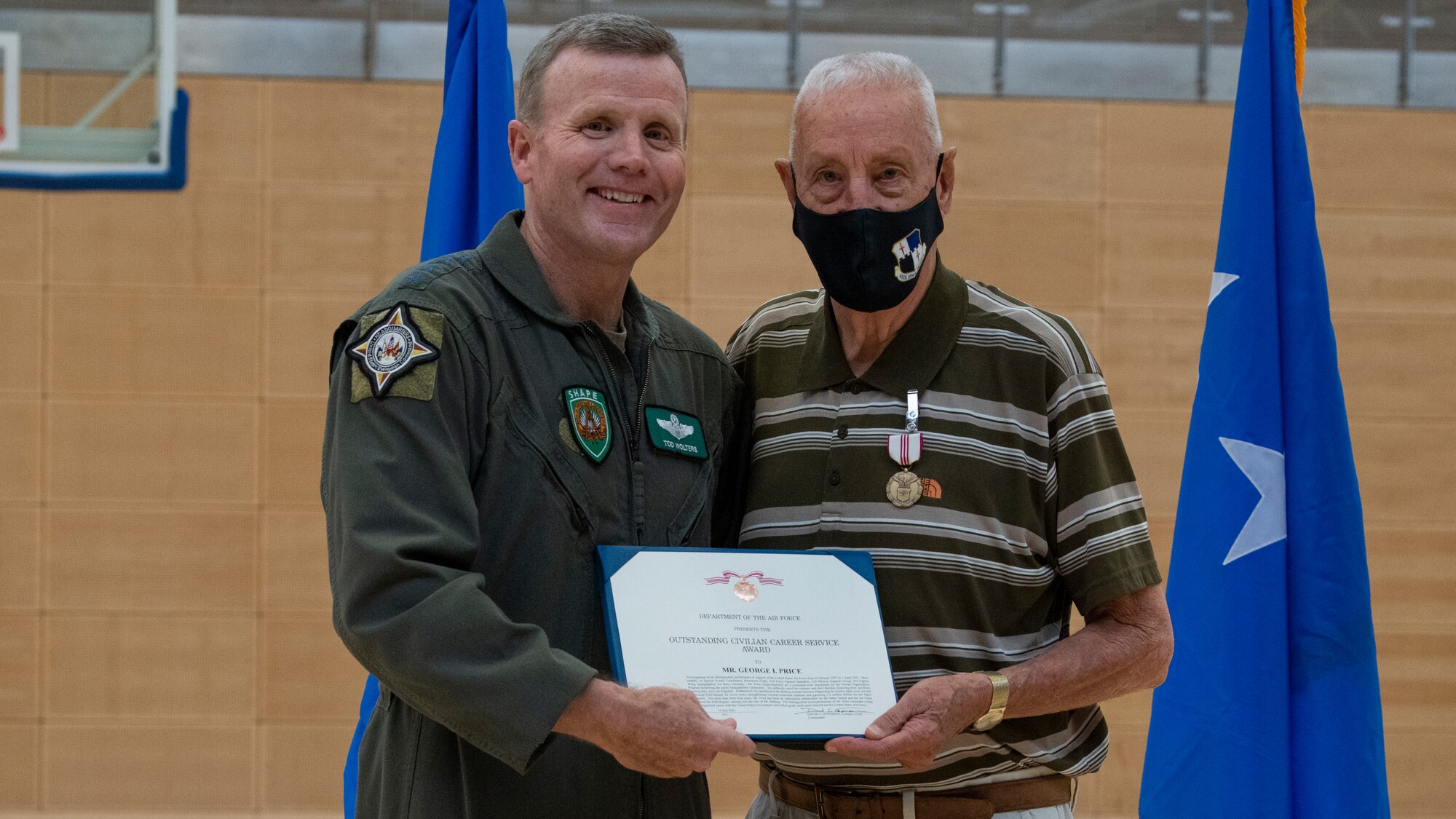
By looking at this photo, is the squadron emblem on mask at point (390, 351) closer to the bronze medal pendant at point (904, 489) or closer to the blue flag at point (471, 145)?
the bronze medal pendant at point (904, 489)

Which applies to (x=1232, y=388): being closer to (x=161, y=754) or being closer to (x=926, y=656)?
(x=926, y=656)

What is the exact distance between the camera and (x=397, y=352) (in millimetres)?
1887

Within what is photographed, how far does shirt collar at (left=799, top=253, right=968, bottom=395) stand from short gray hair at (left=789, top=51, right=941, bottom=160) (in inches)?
10.2

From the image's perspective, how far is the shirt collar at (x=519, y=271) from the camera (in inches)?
81.5

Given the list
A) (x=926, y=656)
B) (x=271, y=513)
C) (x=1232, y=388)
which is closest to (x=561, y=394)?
(x=926, y=656)

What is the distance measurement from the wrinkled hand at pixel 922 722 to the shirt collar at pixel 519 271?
758mm

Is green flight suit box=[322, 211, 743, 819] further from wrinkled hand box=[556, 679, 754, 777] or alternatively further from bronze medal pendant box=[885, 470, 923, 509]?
bronze medal pendant box=[885, 470, 923, 509]

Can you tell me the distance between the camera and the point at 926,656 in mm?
2164

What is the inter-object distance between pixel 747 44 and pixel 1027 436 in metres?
4.83

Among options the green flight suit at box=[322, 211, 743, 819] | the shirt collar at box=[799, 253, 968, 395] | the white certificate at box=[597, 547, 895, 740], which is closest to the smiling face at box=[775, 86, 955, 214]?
the shirt collar at box=[799, 253, 968, 395]

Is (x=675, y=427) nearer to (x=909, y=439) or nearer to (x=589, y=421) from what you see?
(x=589, y=421)

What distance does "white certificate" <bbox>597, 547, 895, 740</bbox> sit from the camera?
73.9 inches

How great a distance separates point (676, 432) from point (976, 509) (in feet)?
1.65

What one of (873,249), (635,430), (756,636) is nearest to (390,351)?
(635,430)
